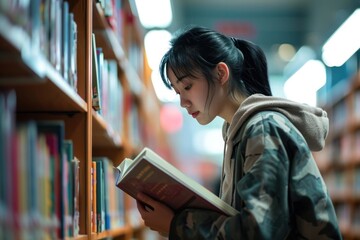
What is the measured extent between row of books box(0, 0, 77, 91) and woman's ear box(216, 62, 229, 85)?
454 mm

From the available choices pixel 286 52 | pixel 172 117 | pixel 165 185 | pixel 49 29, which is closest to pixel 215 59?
pixel 165 185

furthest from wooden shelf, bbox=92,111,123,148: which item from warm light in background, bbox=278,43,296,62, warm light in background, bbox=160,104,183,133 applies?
warm light in background, bbox=278,43,296,62

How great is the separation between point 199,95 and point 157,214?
0.41 meters

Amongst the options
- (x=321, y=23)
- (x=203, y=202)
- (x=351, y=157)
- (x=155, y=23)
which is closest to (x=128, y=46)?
(x=203, y=202)

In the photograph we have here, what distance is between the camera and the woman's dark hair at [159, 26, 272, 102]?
184 centimetres

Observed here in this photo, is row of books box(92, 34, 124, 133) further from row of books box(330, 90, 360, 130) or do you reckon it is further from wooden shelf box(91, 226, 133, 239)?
row of books box(330, 90, 360, 130)

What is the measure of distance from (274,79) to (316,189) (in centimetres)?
1026

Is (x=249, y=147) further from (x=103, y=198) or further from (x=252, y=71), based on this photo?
(x=103, y=198)

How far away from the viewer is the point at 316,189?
160 cm

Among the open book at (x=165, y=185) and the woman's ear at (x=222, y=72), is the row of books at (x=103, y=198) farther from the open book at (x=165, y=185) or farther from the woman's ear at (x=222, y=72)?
the woman's ear at (x=222, y=72)

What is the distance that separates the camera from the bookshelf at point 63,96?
1116 millimetres

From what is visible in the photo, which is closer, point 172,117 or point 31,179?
point 31,179

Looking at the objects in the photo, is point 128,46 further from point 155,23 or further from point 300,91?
point 300,91

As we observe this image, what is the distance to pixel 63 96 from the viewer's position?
1.67 m
